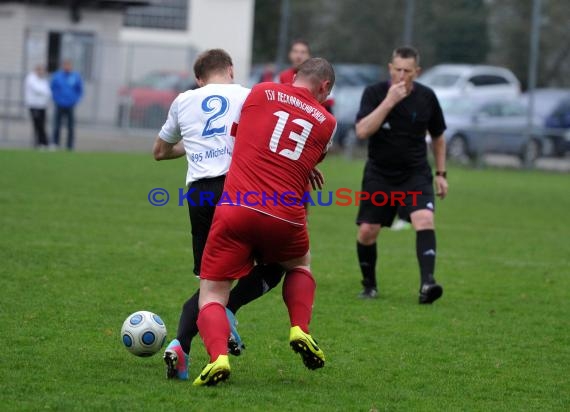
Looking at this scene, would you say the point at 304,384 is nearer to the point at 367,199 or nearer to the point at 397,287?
the point at 367,199

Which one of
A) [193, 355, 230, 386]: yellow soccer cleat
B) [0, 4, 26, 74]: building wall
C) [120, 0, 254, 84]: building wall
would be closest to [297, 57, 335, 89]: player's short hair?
[193, 355, 230, 386]: yellow soccer cleat

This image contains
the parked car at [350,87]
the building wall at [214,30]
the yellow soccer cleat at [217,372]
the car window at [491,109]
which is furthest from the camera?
the building wall at [214,30]

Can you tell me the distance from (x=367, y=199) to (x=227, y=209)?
12.1ft

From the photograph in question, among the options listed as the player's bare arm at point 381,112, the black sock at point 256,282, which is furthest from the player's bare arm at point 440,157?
the black sock at point 256,282

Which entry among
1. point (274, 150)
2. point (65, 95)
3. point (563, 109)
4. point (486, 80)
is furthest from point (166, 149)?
point (486, 80)

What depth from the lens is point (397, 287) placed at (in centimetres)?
1028

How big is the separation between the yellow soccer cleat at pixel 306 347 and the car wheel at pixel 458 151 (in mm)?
22368

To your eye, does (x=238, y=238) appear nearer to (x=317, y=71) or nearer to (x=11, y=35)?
(x=317, y=71)

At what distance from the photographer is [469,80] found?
106 feet

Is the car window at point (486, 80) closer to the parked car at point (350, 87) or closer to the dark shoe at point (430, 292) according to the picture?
the parked car at point (350, 87)

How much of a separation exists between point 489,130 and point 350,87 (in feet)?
17.7

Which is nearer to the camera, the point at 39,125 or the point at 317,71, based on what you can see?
the point at 317,71

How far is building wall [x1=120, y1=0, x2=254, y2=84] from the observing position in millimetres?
42375

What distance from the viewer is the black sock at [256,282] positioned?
21.4ft
